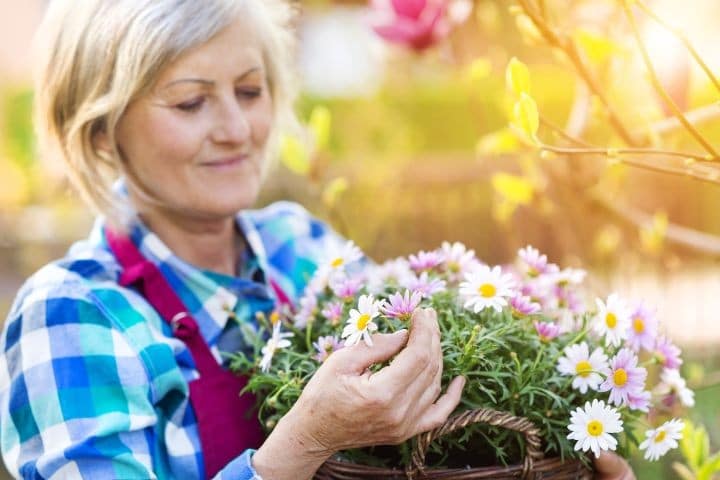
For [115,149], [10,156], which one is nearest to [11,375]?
[115,149]

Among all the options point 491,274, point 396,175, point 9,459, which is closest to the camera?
point 491,274

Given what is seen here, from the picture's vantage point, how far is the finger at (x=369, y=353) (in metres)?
1.13

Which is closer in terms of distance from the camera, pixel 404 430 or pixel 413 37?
pixel 404 430

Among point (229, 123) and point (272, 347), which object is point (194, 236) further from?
point (272, 347)

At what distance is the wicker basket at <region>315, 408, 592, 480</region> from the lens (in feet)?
3.76

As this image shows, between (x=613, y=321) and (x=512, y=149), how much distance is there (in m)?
0.49

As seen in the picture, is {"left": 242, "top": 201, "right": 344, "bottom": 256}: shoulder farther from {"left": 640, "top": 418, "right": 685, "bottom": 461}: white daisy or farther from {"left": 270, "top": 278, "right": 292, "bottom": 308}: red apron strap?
{"left": 640, "top": 418, "right": 685, "bottom": 461}: white daisy

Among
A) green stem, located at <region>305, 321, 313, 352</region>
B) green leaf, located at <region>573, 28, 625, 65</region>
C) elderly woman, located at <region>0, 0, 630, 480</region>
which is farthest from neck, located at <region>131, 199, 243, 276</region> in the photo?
green leaf, located at <region>573, 28, 625, 65</region>

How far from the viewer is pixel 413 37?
6.71 feet

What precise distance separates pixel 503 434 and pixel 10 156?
5769 mm

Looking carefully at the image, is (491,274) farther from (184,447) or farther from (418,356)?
(184,447)

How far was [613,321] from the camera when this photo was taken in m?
1.26

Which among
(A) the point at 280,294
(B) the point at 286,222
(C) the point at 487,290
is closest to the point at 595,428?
(C) the point at 487,290

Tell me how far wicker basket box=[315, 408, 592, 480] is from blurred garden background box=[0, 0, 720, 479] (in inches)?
12.3
